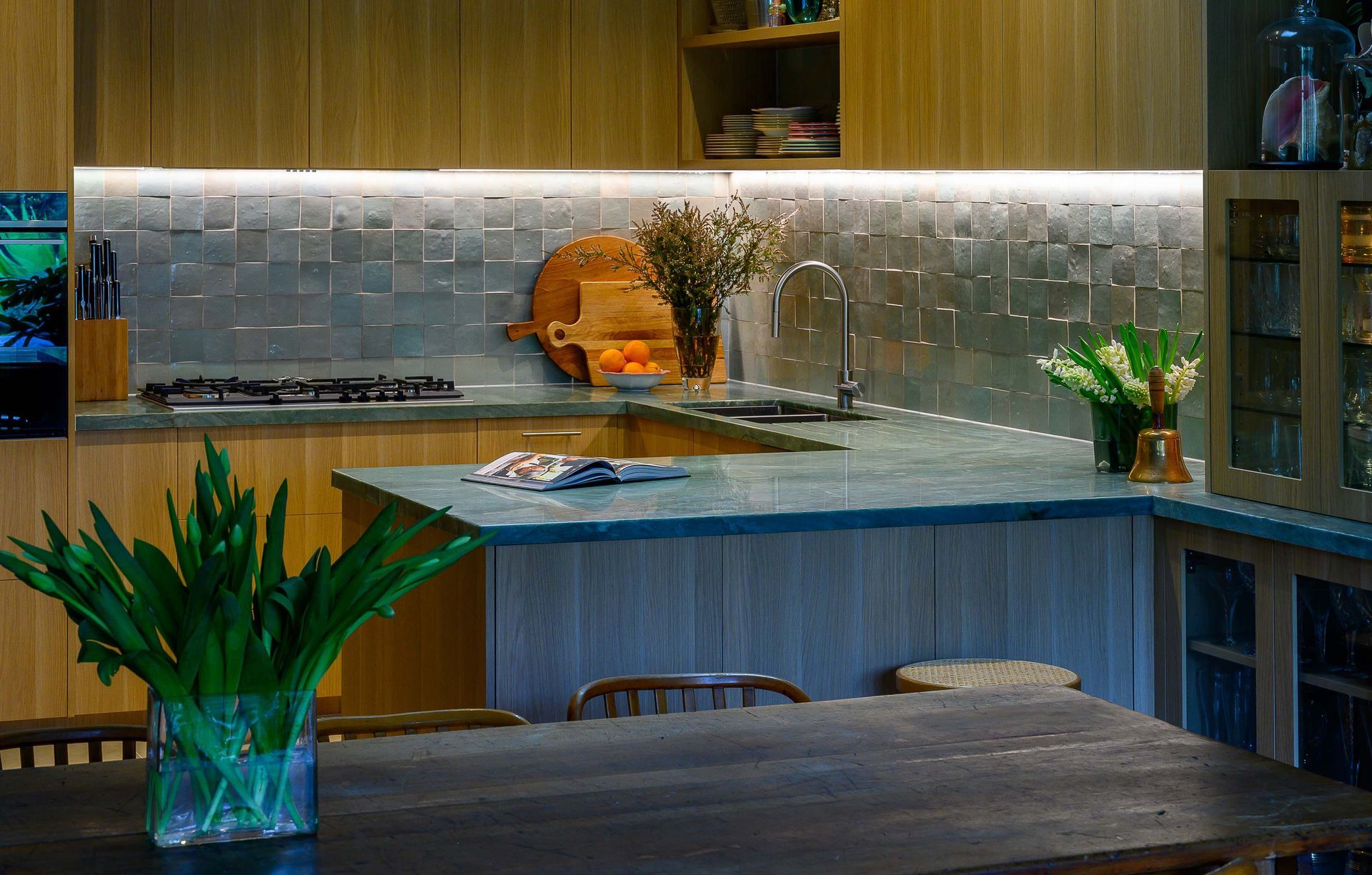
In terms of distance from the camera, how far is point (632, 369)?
5848 millimetres

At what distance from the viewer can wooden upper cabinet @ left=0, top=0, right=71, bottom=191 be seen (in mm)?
4691

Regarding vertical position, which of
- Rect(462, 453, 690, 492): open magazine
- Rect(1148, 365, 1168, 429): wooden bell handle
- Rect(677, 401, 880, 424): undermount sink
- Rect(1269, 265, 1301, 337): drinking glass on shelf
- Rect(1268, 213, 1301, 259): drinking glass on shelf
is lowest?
Rect(462, 453, 690, 492): open magazine

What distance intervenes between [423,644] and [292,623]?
1847 millimetres

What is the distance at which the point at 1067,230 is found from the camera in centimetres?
452

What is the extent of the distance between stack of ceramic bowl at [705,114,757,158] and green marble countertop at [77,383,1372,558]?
1.32m

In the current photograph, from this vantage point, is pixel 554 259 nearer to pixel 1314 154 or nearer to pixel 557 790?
pixel 1314 154

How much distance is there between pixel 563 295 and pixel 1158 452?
287cm

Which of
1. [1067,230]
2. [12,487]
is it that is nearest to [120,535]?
[12,487]

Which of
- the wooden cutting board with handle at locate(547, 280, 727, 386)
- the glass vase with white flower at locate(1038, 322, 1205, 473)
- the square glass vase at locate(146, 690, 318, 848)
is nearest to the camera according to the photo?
the square glass vase at locate(146, 690, 318, 848)

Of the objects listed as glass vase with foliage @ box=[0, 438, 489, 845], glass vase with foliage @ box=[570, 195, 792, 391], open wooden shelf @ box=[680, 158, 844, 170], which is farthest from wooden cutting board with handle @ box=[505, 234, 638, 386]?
glass vase with foliage @ box=[0, 438, 489, 845]

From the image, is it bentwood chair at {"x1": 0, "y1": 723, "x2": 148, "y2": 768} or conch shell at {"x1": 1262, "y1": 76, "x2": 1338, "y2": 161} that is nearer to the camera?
bentwood chair at {"x1": 0, "y1": 723, "x2": 148, "y2": 768}

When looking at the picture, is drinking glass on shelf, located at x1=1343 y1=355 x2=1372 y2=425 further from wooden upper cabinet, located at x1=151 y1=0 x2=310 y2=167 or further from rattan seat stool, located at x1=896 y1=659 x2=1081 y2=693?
wooden upper cabinet, located at x1=151 y1=0 x2=310 y2=167

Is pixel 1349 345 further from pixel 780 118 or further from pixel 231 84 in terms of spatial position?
pixel 231 84

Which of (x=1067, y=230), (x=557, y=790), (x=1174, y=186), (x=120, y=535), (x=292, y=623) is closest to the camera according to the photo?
(x=292, y=623)
